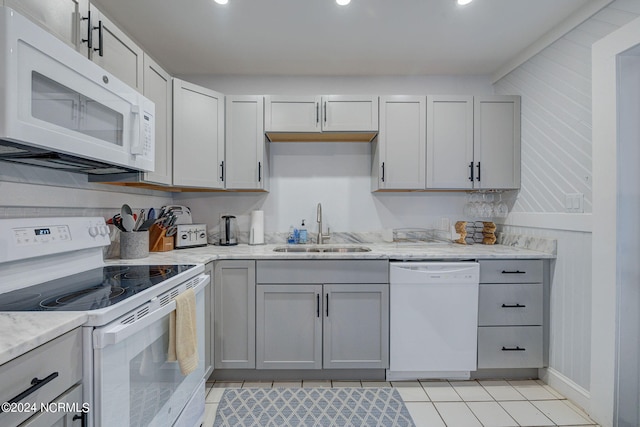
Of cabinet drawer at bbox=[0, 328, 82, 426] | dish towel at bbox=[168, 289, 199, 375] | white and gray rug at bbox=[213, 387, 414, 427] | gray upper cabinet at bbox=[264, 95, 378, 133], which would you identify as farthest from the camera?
gray upper cabinet at bbox=[264, 95, 378, 133]

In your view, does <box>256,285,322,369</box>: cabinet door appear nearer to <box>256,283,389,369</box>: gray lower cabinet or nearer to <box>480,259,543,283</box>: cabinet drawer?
<box>256,283,389,369</box>: gray lower cabinet

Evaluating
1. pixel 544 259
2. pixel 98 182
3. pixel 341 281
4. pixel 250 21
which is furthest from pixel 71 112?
pixel 544 259

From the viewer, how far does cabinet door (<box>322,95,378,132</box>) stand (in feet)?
8.16

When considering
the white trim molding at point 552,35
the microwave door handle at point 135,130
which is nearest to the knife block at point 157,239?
the microwave door handle at point 135,130

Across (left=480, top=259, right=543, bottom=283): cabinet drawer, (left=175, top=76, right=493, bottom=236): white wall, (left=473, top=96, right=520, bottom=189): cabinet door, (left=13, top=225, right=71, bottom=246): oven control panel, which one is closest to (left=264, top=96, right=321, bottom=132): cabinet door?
(left=175, top=76, right=493, bottom=236): white wall

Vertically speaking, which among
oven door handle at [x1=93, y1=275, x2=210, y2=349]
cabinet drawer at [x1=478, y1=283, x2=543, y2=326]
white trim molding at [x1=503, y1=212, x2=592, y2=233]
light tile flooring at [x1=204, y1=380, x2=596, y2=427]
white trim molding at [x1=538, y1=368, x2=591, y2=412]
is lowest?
light tile flooring at [x1=204, y1=380, x2=596, y2=427]

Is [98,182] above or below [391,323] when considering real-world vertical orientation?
above

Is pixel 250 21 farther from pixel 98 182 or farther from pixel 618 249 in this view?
pixel 618 249

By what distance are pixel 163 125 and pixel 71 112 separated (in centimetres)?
102

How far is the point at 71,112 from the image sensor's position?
3.59 feet

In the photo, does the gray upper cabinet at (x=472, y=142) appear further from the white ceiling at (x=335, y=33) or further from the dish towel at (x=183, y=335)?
the dish towel at (x=183, y=335)

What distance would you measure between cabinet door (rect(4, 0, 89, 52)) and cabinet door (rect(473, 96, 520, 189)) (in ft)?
8.55

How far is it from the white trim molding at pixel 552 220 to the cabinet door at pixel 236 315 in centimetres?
211

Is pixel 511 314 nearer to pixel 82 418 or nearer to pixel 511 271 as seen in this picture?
pixel 511 271
